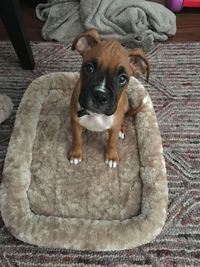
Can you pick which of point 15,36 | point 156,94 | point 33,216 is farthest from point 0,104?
point 156,94

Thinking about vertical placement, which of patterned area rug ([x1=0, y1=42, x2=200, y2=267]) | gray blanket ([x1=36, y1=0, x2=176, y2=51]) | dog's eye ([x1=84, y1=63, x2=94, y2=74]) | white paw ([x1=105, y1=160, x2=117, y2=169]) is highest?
dog's eye ([x1=84, y1=63, x2=94, y2=74])

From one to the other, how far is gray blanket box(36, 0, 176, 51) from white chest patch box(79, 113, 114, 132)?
0.66 metres

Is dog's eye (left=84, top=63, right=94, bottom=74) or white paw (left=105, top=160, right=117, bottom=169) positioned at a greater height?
dog's eye (left=84, top=63, right=94, bottom=74)

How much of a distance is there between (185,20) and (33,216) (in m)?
1.25

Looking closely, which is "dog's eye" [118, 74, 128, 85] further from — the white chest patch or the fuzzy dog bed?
the fuzzy dog bed

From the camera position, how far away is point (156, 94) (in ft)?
5.15

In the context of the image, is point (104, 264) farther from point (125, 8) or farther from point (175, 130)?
point (125, 8)

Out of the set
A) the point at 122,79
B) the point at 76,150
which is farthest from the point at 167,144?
the point at 122,79

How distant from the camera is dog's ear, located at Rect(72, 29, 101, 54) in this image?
3.52 ft

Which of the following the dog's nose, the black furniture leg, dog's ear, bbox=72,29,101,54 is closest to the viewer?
the dog's nose

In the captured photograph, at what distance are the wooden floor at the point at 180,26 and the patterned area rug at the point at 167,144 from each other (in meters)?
0.07

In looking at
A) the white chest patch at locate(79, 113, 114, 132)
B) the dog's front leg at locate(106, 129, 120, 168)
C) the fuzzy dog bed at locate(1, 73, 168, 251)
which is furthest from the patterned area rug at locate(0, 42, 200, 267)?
the white chest patch at locate(79, 113, 114, 132)

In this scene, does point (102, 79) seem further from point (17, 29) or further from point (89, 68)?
point (17, 29)

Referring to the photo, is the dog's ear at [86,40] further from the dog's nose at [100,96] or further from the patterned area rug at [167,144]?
the patterned area rug at [167,144]
